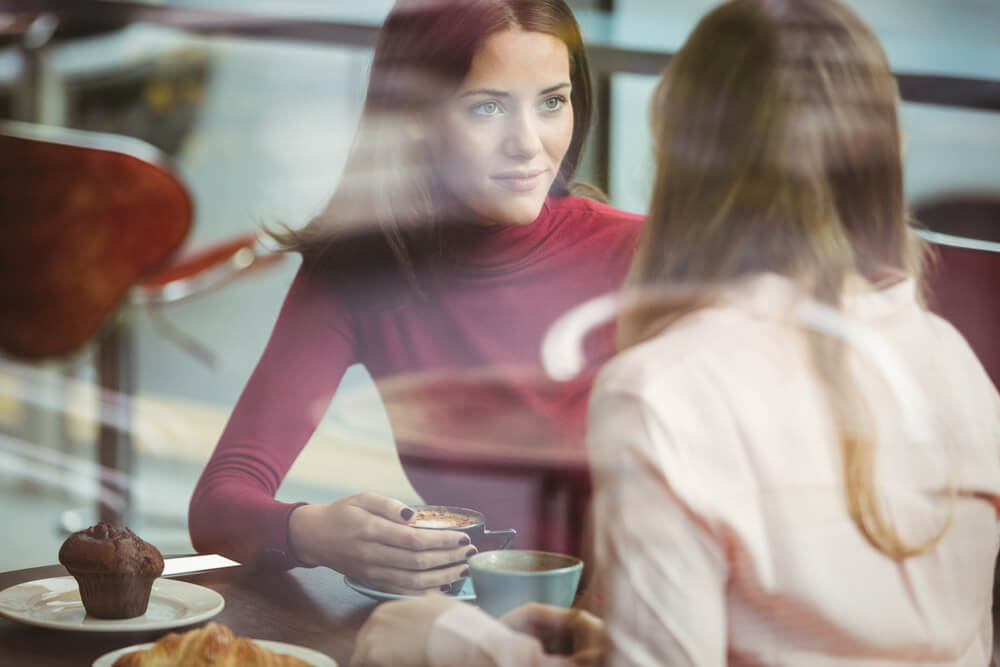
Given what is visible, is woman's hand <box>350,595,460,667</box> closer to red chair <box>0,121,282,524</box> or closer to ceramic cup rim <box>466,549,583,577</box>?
ceramic cup rim <box>466,549,583,577</box>

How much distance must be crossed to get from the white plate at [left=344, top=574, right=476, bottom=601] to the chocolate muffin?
122 millimetres

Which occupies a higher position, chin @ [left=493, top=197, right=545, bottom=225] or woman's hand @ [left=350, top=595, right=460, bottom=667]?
chin @ [left=493, top=197, right=545, bottom=225]

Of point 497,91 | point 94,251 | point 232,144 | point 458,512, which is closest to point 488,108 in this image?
point 497,91

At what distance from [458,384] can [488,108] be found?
0.62 feet

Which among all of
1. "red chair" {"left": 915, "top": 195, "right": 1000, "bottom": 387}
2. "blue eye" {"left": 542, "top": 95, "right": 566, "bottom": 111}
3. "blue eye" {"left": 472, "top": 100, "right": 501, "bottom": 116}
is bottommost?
"red chair" {"left": 915, "top": 195, "right": 1000, "bottom": 387}

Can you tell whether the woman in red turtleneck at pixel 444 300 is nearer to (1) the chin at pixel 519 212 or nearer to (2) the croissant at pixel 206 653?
(1) the chin at pixel 519 212

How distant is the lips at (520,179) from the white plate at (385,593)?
9.5 inches

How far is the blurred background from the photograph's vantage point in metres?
0.66

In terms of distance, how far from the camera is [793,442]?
57 centimetres

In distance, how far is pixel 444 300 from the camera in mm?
725

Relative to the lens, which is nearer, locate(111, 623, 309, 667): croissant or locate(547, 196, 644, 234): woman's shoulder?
locate(111, 623, 309, 667): croissant

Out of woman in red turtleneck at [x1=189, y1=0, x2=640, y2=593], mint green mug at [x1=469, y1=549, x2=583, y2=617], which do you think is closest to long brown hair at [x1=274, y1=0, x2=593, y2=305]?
woman in red turtleneck at [x1=189, y1=0, x2=640, y2=593]

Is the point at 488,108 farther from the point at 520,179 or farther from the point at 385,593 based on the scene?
the point at 385,593

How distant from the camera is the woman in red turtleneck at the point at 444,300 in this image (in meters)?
0.66
